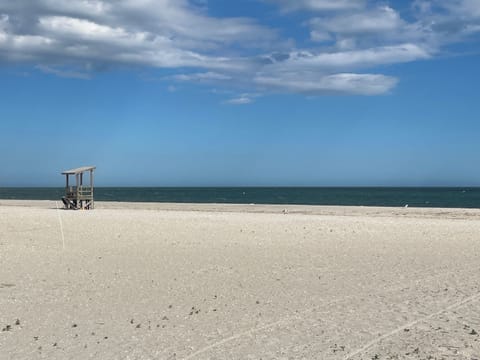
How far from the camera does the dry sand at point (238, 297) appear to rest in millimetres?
6895

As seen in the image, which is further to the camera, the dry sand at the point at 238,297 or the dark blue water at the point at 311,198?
the dark blue water at the point at 311,198

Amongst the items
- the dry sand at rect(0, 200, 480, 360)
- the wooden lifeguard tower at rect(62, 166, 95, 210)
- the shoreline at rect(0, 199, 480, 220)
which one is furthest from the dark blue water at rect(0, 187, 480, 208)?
the dry sand at rect(0, 200, 480, 360)

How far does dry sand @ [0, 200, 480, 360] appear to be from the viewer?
689 centimetres

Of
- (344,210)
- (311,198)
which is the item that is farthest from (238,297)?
(311,198)

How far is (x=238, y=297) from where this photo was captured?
31.8 feet

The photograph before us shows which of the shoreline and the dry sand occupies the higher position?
the shoreline

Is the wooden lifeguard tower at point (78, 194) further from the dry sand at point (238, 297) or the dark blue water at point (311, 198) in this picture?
the dark blue water at point (311, 198)

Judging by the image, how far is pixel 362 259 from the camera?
548 inches

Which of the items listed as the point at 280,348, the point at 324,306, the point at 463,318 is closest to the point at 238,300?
the point at 324,306

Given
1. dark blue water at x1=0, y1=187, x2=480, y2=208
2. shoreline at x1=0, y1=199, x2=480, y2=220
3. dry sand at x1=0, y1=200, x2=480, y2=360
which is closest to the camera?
dry sand at x1=0, y1=200, x2=480, y2=360

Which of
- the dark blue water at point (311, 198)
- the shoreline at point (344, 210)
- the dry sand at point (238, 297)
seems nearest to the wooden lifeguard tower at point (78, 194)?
the shoreline at point (344, 210)

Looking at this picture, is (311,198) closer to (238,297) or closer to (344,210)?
(344,210)

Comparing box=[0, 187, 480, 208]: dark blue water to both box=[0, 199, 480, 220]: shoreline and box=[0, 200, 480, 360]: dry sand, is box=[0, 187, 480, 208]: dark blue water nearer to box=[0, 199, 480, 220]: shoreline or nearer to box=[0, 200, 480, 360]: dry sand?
box=[0, 199, 480, 220]: shoreline

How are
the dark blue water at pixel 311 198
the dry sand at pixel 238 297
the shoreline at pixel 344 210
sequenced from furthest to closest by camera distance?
the dark blue water at pixel 311 198 < the shoreline at pixel 344 210 < the dry sand at pixel 238 297
